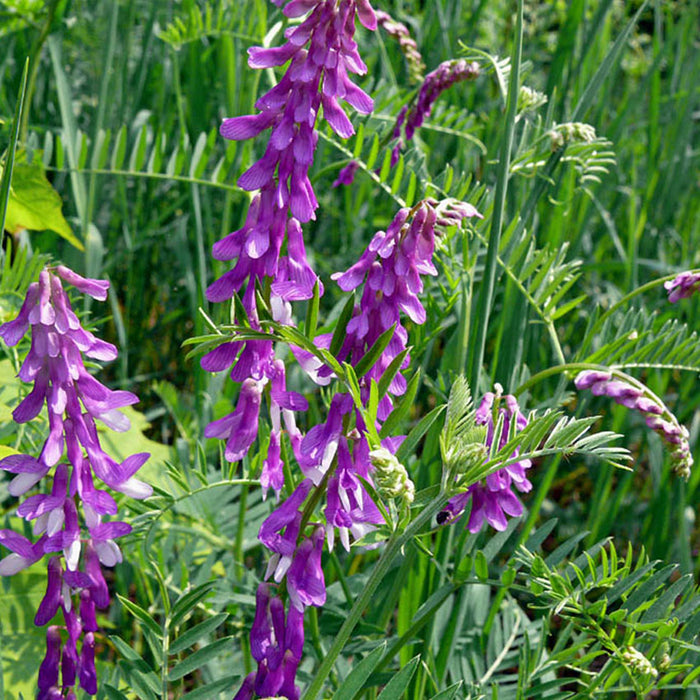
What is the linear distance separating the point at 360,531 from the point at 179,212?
4.69 ft

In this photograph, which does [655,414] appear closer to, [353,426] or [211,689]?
[353,426]

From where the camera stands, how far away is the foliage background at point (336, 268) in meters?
1.15

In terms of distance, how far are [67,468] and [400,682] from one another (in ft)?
0.99

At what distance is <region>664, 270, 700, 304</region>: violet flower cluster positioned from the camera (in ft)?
3.22

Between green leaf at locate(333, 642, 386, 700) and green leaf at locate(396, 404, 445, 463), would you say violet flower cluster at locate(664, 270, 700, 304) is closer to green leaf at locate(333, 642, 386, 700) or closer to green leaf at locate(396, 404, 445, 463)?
green leaf at locate(396, 404, 445, 463)

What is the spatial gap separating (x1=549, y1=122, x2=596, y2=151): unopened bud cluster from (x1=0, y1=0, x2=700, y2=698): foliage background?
0.11 ft

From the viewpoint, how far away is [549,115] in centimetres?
119

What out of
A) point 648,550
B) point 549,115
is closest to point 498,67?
point 549,115

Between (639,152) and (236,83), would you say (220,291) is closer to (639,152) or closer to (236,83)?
(236,83)

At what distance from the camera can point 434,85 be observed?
116cm

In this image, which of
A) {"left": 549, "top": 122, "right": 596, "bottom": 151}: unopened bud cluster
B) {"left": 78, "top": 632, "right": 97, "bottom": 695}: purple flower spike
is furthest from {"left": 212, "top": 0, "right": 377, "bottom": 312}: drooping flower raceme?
{"left": 549, "top": 122, "right": 596, "bottom": 151}: unopened bud cluster

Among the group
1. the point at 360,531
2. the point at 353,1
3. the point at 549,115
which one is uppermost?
the point at 353,1

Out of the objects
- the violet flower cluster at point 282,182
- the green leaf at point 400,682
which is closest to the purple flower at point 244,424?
the violet flower cluster at point 282,182

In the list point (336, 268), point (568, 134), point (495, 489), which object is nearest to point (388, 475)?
point (495, 489)
